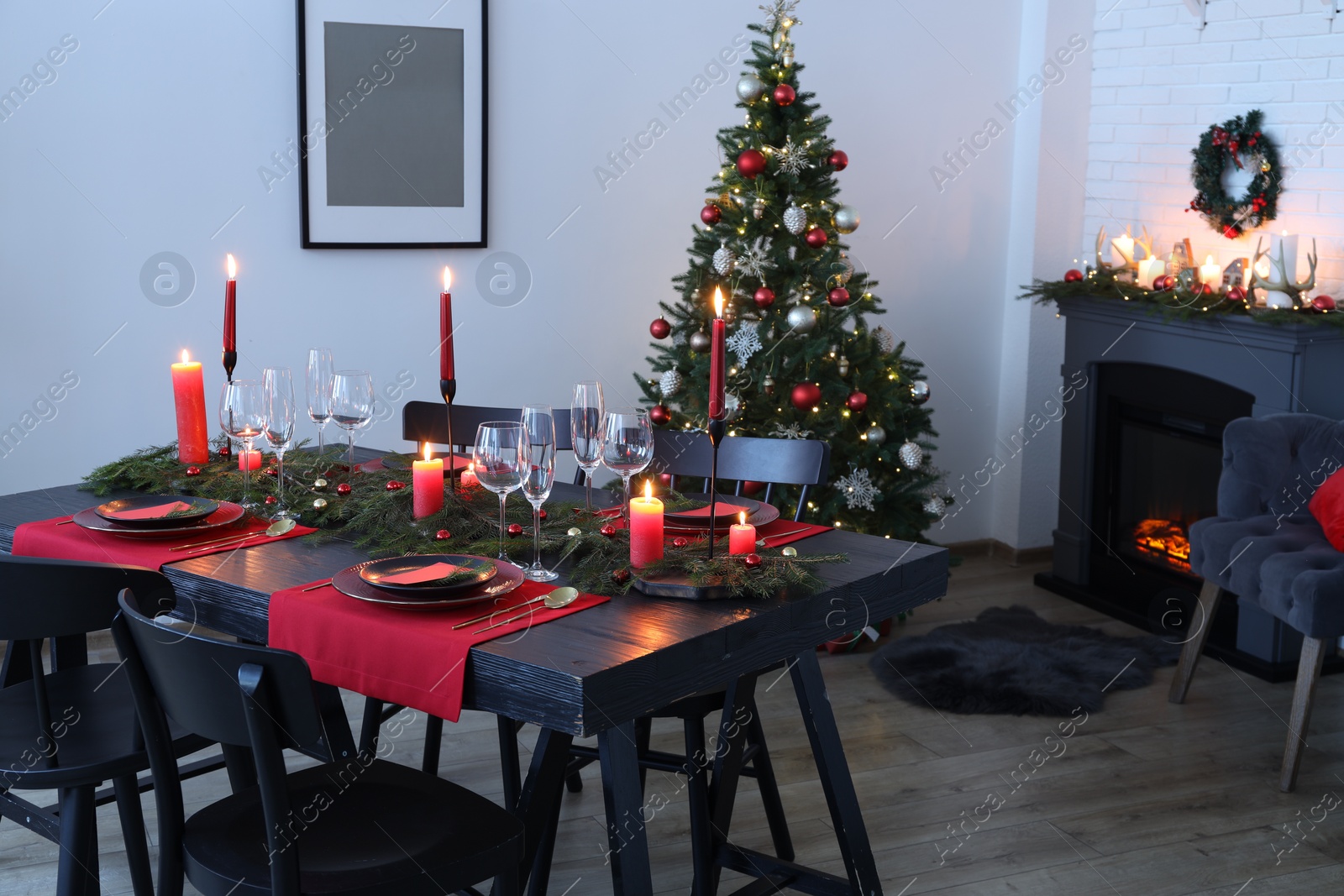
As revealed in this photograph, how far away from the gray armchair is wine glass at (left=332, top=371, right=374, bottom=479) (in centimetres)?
211

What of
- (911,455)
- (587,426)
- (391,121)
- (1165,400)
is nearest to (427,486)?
(587,426)

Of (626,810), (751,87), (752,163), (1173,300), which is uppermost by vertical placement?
(751,87)

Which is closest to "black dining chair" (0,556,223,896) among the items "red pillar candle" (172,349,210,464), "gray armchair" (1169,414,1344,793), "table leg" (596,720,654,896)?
"red pillar candle" (172,349,210,464)

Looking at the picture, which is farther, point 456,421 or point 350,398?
point 456,421

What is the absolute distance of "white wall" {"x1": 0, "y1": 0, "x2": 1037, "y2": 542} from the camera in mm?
3475

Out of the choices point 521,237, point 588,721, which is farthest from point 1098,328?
point 588,721

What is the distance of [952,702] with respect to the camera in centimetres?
327

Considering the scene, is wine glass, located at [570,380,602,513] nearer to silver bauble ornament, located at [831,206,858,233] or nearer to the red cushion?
silver bauble ornament, located at [831,206,858,233]

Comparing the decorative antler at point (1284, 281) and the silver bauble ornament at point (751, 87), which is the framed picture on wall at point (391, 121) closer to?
the silver bauble ornament at point (751, 87)

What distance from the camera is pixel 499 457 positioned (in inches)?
71.0

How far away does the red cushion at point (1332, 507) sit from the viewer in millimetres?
2986

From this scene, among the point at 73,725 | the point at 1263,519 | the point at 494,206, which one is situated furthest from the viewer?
the point at 494,206

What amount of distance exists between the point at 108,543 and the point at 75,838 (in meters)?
0.45

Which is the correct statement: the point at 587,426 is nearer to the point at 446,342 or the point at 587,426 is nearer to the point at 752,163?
the point at 446,342
